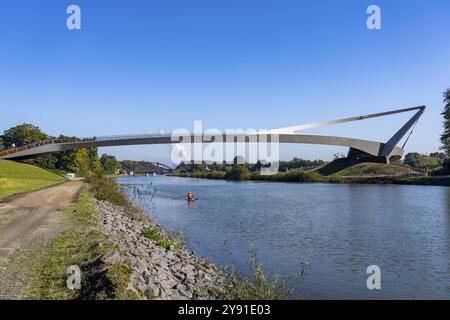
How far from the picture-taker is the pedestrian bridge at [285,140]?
64.2 metres

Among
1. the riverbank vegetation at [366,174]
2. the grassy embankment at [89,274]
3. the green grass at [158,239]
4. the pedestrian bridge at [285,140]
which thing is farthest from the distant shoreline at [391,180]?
the grassy embankment at [89,274]

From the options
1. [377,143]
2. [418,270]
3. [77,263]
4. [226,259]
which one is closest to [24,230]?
[77,263]

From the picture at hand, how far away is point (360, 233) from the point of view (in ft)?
55.5

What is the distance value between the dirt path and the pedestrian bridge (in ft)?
152

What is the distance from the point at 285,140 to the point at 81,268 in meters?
69.9

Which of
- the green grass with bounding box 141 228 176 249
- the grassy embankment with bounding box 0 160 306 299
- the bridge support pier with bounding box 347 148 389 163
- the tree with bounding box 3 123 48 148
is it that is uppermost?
the tree with bounding box 3 123 48 148

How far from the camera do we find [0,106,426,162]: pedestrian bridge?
211 feet

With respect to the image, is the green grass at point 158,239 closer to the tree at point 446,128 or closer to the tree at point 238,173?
the tree at point 446,128

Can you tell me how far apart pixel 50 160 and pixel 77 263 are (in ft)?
238

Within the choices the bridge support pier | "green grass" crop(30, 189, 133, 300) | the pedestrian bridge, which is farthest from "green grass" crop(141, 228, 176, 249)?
the bridge support pier

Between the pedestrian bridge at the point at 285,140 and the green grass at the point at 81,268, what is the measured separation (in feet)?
182

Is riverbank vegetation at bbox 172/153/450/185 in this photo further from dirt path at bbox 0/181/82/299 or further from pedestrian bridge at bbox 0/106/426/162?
dirt path at bbox 0/181/82/299

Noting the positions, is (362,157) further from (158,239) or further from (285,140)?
(158,239)

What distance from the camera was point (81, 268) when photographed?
25.3ft
